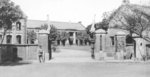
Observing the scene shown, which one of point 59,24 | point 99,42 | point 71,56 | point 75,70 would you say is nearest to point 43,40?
point 99,42

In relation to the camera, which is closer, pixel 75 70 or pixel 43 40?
pixel 75 70

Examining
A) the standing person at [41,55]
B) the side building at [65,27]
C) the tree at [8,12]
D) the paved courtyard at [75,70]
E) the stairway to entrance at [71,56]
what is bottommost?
the stairway to entrance at [71,56]

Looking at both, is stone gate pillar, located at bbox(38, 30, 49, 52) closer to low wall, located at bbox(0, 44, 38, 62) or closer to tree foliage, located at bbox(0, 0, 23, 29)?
low wall, located at bbox(0, 44, 38, 62)

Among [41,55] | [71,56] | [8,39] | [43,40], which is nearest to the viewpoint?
[41,55]

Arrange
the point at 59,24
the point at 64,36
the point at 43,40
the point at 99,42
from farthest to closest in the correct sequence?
1. the point at 59,24
2. the point at 64,36
3. the point at 99,42
4. the point at 43,40

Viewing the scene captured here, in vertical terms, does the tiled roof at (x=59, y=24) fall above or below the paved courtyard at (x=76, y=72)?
above

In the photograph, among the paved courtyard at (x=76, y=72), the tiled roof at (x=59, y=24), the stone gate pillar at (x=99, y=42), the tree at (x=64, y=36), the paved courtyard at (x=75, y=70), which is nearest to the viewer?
A: the paved courtyard at (x=76, y=72)

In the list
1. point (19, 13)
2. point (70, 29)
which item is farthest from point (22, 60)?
point (70, 29)

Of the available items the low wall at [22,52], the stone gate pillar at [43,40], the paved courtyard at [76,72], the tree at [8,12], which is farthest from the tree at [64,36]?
the paved courtyard at [76,72]

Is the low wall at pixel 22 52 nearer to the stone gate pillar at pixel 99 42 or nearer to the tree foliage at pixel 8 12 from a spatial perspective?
the tree foliage at pixel 8 12

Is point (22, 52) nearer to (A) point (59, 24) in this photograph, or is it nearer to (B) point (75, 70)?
(B) point (75, 70)

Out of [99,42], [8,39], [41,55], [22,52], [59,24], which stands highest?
[59,24]

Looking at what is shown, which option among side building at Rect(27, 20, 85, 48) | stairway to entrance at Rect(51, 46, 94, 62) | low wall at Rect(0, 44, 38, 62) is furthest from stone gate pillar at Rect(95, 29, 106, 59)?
side building at Rect(27, 20, 85, 48)

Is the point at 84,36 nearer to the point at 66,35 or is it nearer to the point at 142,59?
the point at 66,35
